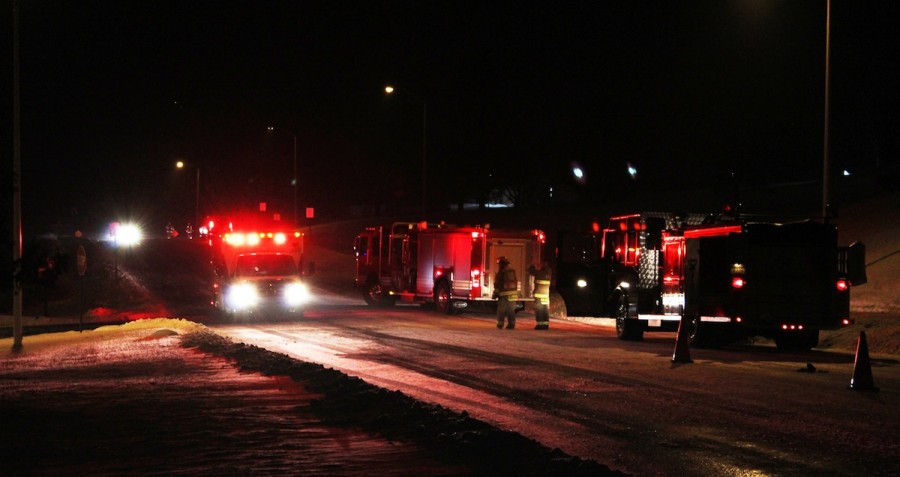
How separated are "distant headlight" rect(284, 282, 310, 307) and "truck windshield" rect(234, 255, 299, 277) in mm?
496

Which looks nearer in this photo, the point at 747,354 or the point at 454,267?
the point at 747,354

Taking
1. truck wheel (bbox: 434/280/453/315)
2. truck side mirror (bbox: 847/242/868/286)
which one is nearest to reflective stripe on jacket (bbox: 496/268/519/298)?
truck wheel (bbox: 434/280/453/315)

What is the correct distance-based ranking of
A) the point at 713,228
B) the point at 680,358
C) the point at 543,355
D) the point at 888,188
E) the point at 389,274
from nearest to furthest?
the point at 680,358
the point at 543,355
the point at 713,228
the point at 389,274
the point at 888,188

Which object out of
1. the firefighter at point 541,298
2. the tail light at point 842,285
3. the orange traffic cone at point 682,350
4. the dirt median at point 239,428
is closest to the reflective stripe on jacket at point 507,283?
the firefighter at point 541,298

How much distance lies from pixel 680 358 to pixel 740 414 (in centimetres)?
595

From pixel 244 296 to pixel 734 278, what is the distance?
14073 millimetres

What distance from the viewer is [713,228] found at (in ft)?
70.2

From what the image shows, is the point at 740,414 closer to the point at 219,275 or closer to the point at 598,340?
the point at 598,340

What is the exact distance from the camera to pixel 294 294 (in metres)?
30.2

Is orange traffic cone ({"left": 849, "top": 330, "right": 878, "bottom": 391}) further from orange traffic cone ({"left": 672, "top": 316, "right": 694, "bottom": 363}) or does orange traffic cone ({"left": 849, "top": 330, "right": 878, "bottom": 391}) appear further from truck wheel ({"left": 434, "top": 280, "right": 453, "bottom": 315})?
truck wheel ({"left": 434, "top": 280, "right": 453, "bottom": 315})

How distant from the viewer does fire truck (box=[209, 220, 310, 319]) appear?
29.7 meters

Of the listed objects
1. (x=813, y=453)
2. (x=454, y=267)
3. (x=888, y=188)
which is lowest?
(x=813, y=453)

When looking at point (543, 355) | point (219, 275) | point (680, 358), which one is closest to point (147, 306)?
point (219, 275)

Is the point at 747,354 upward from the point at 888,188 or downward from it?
downward
